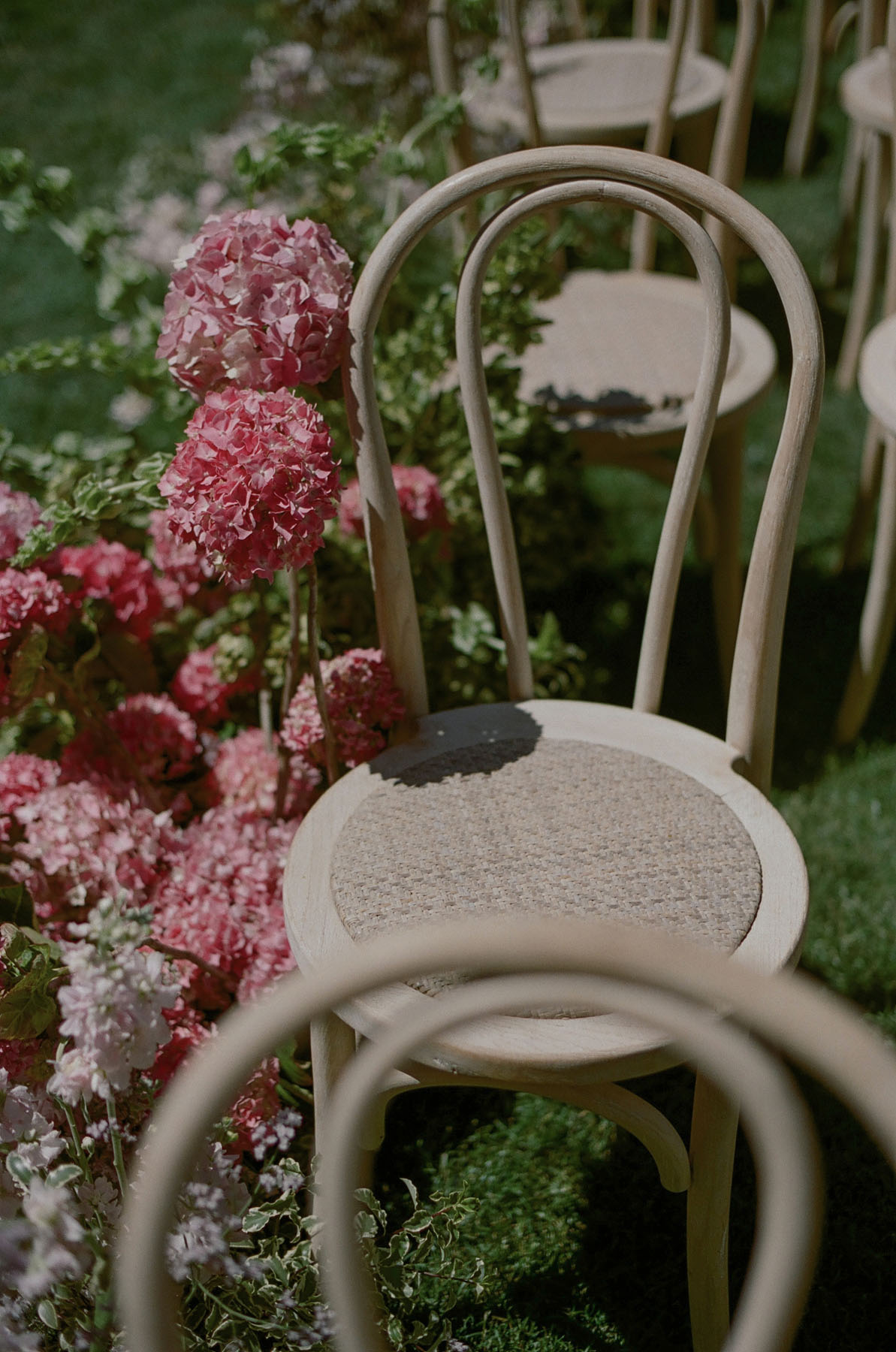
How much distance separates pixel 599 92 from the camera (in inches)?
107

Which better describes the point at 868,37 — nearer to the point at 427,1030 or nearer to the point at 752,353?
the point at 752,353

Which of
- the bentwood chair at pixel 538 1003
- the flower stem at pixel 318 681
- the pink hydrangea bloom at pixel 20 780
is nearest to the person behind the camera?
the bentwood chair at pixel 538 1003

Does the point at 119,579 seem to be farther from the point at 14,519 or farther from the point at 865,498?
the point at 865,498

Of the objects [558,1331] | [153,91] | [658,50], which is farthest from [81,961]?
[153,91]

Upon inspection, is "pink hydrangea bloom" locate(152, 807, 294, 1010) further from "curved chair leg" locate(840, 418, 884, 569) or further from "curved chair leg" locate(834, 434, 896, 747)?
"curved chair leg" locate(840, 418, 884, 569)

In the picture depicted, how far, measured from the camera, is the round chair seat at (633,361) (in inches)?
75.2

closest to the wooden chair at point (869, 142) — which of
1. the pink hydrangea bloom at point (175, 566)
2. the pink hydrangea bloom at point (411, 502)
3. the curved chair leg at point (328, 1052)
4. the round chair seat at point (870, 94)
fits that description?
the round chair seat at point (870, 94)

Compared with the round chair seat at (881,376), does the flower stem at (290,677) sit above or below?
below

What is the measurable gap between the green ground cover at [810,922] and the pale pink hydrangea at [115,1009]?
2.15ft

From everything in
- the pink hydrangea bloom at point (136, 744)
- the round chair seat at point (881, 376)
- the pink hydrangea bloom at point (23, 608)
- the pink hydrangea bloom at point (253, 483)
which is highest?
the pink hydrangea bloom at point (253, 483)

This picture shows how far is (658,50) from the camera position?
2.85 metres

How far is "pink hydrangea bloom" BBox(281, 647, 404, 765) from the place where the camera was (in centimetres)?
138

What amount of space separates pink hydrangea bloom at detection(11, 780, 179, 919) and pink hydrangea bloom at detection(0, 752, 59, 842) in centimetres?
1

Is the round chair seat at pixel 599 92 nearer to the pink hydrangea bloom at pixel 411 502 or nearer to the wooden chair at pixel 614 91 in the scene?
the wooden chair at pixel 614 91
